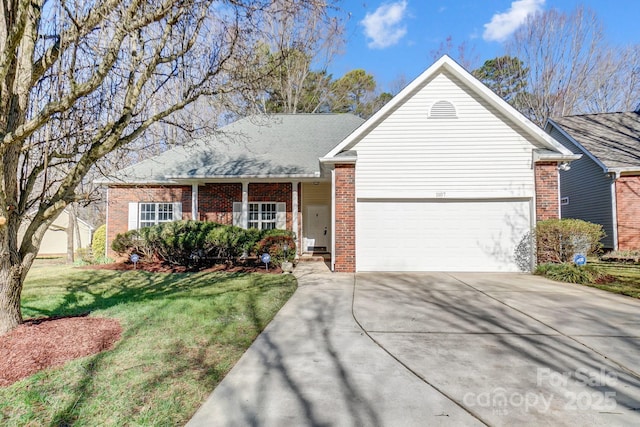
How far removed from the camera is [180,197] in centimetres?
1329

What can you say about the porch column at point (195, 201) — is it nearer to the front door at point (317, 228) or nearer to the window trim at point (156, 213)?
the window trim at point (156, 213)

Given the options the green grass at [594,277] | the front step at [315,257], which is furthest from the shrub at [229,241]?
the green grass at [594,277]

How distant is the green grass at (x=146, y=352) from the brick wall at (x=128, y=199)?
572 centimetres

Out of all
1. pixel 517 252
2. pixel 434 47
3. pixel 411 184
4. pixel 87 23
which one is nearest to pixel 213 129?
pixel 87 23

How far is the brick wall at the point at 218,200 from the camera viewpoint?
1302 centimetres

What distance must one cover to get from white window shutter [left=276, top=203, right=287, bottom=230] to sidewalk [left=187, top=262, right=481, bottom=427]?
27.2 ft

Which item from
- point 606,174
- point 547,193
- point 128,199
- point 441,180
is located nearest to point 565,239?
point 547,193

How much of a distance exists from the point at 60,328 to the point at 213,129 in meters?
3.92

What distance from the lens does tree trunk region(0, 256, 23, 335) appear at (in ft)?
13.1

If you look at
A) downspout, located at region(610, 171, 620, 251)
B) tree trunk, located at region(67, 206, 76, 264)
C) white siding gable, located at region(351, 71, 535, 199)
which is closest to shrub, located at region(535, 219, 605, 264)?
white siding gable, located at region(351, 71, 535, 199)

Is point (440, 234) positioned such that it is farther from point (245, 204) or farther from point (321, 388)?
point (321, 388)

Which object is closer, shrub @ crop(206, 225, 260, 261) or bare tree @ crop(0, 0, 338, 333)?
bare tree @ crop(0, 0, 338, 333)

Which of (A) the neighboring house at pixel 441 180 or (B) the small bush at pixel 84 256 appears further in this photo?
(B) the small bush at pixel 84 256

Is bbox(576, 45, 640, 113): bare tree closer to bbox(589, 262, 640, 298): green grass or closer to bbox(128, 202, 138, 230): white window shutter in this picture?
bbox(589, 262, 640, 298): green grass
